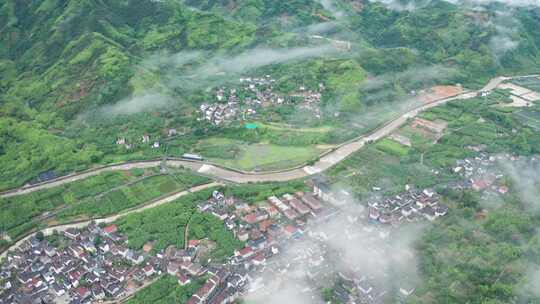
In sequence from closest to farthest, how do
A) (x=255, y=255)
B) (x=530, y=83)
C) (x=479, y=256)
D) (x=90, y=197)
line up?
(x=479, y=256) → (x=255, y=255) → (x=90, y=197) → (x=530, y=83)

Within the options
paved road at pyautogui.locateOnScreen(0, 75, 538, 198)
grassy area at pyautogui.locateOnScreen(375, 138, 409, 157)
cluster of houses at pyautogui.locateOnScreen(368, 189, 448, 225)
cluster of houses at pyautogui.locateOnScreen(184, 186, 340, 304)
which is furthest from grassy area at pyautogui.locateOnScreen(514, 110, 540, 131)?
cluster of houses at pyautogui.locateOnScreen(184, 186, 340, 304)

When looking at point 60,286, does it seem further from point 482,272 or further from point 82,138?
point 482,272

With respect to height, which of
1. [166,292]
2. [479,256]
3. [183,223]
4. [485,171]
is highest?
[479,256]

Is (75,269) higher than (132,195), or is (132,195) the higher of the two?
(75,269)

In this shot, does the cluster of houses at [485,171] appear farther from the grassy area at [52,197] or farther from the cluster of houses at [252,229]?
the grassy area at [52,197]

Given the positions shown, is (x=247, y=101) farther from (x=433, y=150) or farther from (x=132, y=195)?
(x=433, y=150)

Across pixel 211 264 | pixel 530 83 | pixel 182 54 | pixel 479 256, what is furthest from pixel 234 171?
pixel 530 83

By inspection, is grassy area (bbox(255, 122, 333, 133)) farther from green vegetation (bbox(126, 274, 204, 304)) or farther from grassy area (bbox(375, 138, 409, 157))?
green vegetation (bbox(126, 274, 204, 304))

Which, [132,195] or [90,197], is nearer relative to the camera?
[90,197]
